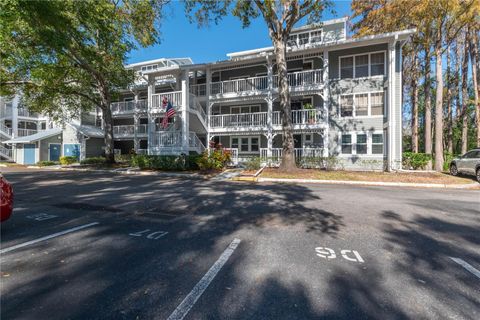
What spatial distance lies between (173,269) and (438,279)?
3.51 metres

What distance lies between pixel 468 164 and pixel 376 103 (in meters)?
6.58

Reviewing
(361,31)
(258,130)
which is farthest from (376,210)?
(361,31)

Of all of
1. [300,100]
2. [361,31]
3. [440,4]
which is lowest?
[300,100]

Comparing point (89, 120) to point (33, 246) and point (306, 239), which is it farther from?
point (306, 239)

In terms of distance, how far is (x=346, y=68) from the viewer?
17.9 metres

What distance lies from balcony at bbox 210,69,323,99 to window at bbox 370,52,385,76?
359 cm

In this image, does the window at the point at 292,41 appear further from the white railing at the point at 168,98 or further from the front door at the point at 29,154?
the front door at the point at 29,154

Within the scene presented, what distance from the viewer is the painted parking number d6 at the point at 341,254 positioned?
144 inches

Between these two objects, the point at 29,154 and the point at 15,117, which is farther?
the point at 15,117

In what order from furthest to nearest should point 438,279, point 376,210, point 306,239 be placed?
point 376,210
point 306,239
point 438,279

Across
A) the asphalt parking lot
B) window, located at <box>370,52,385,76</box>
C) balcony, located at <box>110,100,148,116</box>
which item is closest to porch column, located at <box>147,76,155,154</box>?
balcony, located at <box>110,100,148,116</box>

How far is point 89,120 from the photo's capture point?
1197 inches

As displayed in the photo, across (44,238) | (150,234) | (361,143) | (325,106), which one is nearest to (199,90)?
(325,106)

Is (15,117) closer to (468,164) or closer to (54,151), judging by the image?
(54,151)
